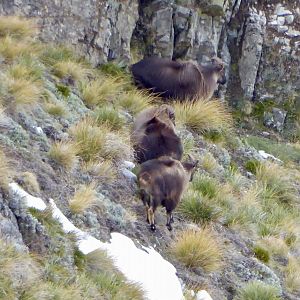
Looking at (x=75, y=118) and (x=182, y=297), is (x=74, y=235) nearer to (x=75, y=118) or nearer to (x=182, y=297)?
(x=182, y=297)

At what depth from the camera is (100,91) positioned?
45.1 feet

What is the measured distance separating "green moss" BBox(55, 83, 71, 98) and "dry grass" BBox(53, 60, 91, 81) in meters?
0.46

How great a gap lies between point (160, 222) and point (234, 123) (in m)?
7.28

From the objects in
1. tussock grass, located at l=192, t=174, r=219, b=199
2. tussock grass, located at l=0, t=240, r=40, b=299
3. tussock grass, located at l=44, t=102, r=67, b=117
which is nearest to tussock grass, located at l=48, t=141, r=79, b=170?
tussock grass, located at l=44, t=102, r=67, b=117

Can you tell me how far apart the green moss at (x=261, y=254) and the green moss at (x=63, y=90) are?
3.71 metres

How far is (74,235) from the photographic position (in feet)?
28.6

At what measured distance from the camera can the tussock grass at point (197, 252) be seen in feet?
32.4

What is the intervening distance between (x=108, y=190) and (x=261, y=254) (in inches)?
84.1

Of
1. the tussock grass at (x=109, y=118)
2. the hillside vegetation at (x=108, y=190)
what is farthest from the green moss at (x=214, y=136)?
the tussock grass at (x=109, y=118)

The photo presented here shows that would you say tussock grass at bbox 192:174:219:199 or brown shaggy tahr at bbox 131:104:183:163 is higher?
brown shaggy tahr at bbox 131:104:183:163

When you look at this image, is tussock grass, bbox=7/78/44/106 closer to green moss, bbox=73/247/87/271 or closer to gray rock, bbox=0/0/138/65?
gray rock, bbox=0/0/138/65

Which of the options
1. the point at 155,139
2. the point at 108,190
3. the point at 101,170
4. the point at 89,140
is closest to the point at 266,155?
the point at 155,139

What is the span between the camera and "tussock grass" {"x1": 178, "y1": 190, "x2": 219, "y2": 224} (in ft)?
36.7

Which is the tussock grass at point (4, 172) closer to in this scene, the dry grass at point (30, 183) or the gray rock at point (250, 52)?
the dry grass at point (30, 183)
